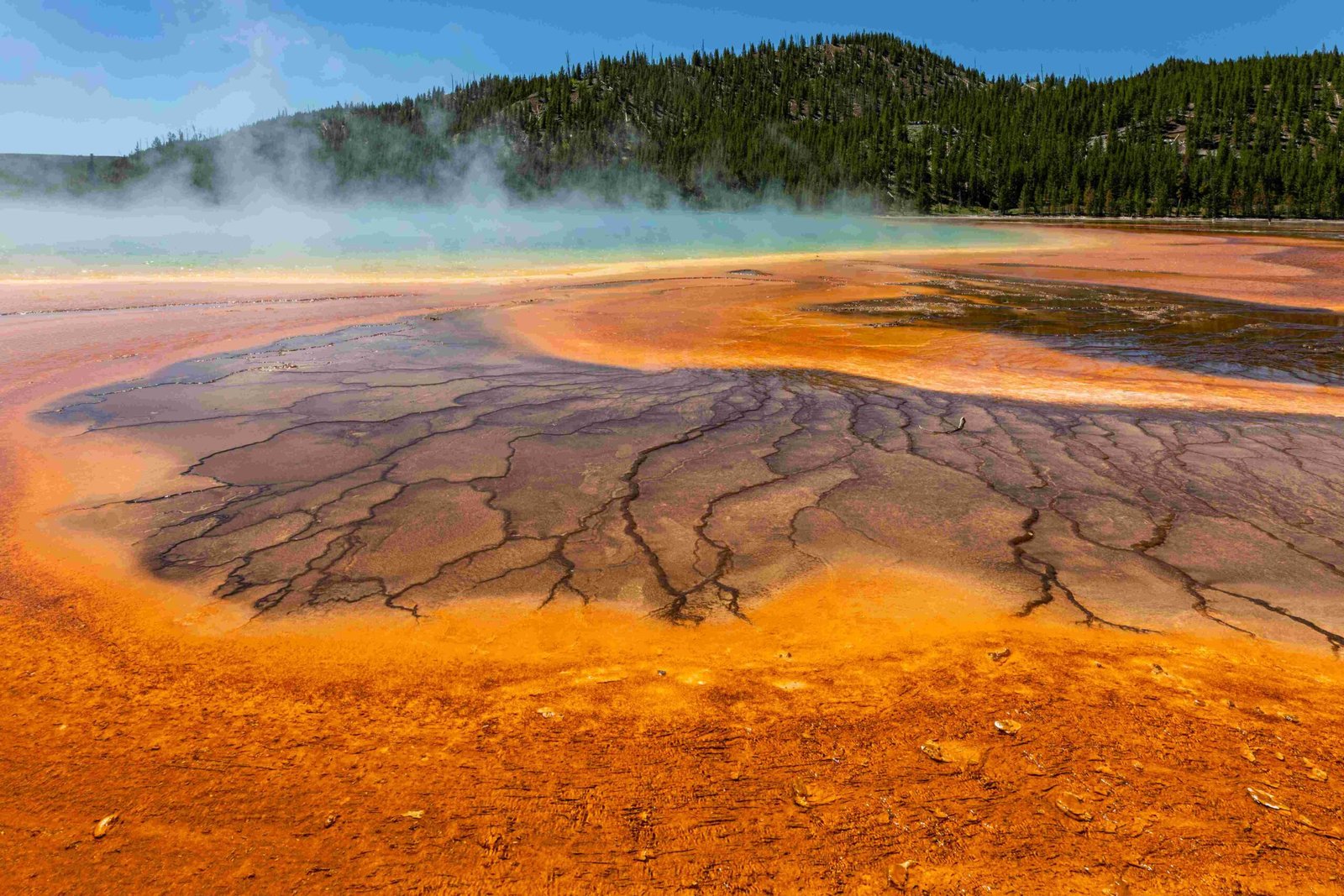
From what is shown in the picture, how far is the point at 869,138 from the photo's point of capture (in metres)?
91.1

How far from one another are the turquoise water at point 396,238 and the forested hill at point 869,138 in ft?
52.9

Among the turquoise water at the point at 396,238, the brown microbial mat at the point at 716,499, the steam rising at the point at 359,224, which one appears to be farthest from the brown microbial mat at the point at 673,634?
the steam rising at the point at 359,224

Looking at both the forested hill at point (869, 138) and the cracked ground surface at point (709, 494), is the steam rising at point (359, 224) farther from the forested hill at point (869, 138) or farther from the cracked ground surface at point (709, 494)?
the cracked ground surface at point (709, 494)

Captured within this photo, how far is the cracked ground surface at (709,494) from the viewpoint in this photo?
140 inches

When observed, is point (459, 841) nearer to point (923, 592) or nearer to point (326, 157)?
point (923, 592)

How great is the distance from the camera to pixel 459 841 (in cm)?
205

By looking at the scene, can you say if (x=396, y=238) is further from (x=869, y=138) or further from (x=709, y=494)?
(x=869, y=138)

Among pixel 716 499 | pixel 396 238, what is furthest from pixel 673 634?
pixel 396 238

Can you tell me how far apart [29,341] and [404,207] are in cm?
8355

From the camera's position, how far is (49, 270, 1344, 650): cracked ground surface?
11.6ft

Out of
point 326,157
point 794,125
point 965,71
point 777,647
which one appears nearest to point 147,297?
point 777,647

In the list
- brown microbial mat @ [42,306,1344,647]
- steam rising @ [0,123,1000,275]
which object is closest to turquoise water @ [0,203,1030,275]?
steam rising @ [0,123,1000,275]

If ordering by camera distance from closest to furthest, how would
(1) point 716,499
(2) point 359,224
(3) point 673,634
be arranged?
1. (3) point 673,634
2. (1) point 716,499
3. (2) point 359,224

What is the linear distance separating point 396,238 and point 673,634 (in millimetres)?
40420
